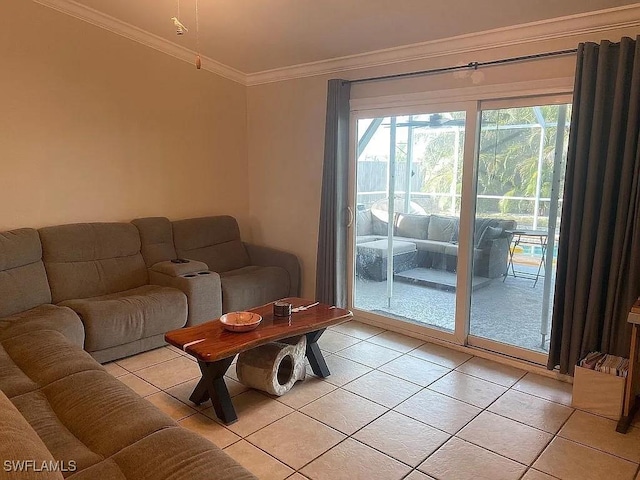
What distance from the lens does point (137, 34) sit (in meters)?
4.14

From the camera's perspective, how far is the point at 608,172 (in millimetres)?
2818

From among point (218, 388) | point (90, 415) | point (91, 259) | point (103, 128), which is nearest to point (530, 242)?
point (218, 388)

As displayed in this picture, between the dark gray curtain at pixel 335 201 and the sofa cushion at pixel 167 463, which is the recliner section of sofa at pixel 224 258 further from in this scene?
the sofa cushion at pixel 167 463

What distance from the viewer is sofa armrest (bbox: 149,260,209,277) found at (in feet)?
12.8

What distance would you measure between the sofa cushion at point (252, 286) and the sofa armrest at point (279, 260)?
81 mm

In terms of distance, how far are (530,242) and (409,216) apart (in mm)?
1021

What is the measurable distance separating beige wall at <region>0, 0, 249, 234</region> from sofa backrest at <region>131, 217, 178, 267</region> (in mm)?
182

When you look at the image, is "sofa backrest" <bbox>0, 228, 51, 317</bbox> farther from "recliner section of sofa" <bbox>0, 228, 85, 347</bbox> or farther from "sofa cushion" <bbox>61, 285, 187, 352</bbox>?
"sofa cushion" <bbox>61, 285, 187, 352</bbox>

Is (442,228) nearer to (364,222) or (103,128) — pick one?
(364,222)

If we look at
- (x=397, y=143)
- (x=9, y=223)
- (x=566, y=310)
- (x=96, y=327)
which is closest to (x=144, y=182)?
(x=9, y=223)

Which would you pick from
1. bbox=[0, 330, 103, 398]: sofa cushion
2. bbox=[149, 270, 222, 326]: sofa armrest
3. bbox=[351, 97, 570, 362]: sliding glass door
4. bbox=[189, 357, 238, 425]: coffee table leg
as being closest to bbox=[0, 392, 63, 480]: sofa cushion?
bbox=[0, 330, 103, 398]: sofa cushion

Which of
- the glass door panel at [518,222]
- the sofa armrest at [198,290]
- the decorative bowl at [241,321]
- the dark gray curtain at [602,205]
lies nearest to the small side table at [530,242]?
the glass door panel at [518,222]

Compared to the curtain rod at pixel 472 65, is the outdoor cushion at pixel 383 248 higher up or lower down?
lower down

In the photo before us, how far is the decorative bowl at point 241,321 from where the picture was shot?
108 inches
